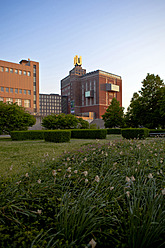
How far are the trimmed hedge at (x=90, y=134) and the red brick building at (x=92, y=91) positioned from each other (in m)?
50.2

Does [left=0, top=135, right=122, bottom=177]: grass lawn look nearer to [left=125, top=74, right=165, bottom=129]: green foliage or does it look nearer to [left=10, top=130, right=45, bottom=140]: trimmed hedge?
[left=10, top=130, right=45, bottom=140]: trimmed hedge

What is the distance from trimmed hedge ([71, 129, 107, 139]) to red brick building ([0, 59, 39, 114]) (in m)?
20.7

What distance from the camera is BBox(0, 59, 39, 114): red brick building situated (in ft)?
117

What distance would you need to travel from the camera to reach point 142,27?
11484 millimetres

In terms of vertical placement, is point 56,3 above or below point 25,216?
above

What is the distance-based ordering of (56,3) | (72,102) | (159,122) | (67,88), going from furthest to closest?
(67,88) < (72,102) < (159,122) < (56,3)

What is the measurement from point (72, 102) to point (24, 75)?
40380 millimetres

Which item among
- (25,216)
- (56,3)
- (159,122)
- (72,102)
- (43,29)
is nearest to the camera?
(25,216)

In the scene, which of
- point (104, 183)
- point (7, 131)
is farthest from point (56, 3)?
point (7, 131)

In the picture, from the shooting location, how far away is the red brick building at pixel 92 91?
70.7 m

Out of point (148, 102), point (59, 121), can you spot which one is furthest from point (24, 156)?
point (148, 102)

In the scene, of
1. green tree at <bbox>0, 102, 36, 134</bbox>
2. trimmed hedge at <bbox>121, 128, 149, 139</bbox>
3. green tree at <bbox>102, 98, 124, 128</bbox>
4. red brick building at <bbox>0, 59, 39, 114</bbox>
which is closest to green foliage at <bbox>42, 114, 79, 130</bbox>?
green tree at <bbox>0, 102, 36, 134</bbox>

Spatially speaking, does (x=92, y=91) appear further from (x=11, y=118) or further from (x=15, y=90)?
(x=11, y=118)

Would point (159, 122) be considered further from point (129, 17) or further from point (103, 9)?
point (103, 9)
